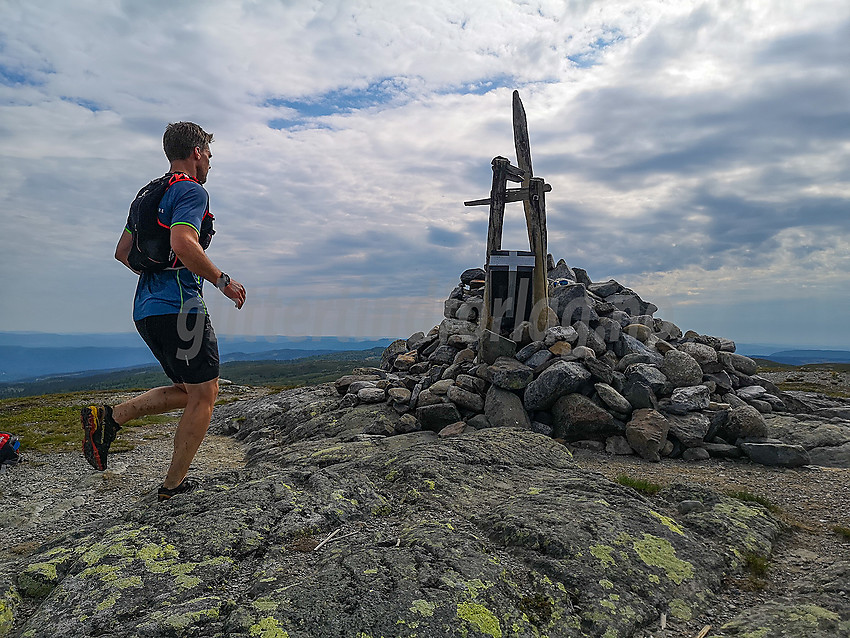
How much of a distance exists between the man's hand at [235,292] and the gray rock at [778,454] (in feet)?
32.2

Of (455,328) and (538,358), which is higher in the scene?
(455,328)

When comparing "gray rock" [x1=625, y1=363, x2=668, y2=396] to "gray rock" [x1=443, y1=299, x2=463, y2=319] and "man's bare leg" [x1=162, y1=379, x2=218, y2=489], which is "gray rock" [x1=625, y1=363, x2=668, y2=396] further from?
"man's bare leg" [x1=162, y1=379, x2=218, y2=489]

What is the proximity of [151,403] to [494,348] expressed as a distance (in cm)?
861

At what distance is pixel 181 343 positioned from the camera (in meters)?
5.53

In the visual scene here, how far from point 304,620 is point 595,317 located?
12.1 m

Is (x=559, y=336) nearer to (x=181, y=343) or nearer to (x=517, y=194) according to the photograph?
(x=517, y=194)

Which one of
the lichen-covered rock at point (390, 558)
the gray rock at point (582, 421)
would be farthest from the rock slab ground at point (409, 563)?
the gray rock at point (582, 421)

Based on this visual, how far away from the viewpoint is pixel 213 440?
15.1 meters

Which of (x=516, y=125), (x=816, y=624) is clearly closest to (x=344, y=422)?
(x=816, y=624)

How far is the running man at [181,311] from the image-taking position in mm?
5273

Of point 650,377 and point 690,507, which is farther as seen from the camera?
point 650,377

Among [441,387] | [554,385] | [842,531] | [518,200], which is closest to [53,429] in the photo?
[441,387]

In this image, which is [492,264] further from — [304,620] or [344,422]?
[304,620]

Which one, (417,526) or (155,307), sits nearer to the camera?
(417,526)
